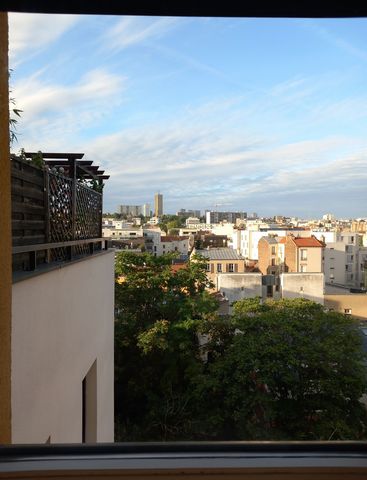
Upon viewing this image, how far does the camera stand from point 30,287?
5.83ft

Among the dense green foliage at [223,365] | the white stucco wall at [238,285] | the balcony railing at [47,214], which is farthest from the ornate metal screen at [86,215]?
the white stucco wall at [238,285]

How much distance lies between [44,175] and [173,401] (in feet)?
30.5

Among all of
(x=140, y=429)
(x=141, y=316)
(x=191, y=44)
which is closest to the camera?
(x=191, y=44)

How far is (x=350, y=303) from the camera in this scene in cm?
1948

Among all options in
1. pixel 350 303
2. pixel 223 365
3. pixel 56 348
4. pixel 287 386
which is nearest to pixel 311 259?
pixel 350 303

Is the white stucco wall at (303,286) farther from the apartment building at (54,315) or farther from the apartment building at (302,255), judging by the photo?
the apartment building at (54,315)

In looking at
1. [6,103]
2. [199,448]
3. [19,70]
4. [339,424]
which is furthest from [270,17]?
[339,424]

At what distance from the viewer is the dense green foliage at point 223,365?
928 cm

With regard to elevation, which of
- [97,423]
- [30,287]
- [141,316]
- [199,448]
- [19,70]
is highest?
[19,70]

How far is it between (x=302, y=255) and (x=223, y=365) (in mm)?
17618

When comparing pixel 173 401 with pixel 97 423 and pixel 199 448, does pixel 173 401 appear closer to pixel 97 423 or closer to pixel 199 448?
pixel 97 423

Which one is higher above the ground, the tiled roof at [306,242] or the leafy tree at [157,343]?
the tiled roof at [306,242]

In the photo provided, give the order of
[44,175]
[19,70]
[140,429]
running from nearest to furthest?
[19,70] < [44,175] < [140,429]

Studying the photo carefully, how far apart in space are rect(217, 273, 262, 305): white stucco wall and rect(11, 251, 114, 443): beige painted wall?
16.7m
